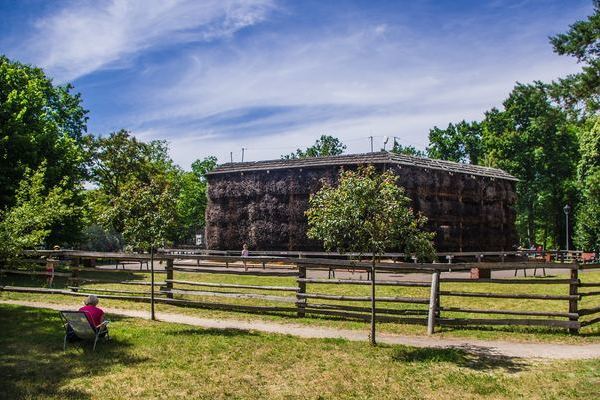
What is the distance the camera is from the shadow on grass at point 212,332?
38.8 ft

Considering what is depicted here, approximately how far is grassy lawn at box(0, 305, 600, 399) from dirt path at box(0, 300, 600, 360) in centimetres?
55

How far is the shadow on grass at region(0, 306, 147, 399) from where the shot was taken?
25.1 ft

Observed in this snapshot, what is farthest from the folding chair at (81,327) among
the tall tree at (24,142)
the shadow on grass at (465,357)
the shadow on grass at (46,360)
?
the tall tree at (24,142)

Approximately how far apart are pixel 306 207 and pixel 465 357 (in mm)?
24786

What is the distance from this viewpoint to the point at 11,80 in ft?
89.8

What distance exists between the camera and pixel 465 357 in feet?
31.8

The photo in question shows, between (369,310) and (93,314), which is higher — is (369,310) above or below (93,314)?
below

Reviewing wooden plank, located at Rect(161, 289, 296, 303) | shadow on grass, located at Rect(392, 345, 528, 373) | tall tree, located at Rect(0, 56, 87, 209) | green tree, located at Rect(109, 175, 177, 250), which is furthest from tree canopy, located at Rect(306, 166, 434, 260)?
tall tree, located at Rect(0, 56, 87, 209)

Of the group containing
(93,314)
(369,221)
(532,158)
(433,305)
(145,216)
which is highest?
(532,158)

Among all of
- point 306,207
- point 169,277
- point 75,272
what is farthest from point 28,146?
point 306,207

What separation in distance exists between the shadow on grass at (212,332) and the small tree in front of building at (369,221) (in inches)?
123

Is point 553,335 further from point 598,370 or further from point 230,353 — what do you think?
point 230,353

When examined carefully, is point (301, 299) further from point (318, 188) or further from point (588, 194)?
point (588, 194)

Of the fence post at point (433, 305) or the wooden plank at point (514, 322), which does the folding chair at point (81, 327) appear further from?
the wooden plank at point (514, 322)
